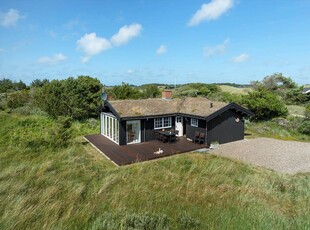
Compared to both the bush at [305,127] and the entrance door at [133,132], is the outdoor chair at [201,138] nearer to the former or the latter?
the entrance door at [133,132]

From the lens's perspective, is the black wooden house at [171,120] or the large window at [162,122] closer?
the black wooden house at [171,120]

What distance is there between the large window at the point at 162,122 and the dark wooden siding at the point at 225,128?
316 centimetres

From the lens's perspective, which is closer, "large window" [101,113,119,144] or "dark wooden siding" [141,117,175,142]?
"large window" [101,113,119,144]

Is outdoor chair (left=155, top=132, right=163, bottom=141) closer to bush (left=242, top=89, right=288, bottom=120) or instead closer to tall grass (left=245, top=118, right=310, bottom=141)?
tall grass (left=245, top=118, right=310, bottom=141)

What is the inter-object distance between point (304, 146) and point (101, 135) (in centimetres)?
1471

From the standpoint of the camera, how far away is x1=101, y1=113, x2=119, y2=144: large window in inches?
566

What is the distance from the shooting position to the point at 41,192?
193 inches

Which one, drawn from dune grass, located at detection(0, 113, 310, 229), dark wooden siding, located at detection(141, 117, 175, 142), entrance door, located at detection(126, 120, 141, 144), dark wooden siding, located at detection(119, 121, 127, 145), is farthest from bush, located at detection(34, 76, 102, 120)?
dune grass, located at detection(0, 113, 310, 229)

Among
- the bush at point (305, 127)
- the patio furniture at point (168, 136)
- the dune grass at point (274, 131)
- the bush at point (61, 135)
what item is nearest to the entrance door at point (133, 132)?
the patio furniture at point (168, 136)

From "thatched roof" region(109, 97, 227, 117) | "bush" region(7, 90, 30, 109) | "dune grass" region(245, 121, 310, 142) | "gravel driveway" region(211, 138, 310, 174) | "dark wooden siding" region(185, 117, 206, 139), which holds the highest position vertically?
"bush" region(7, 90, 30, 109)

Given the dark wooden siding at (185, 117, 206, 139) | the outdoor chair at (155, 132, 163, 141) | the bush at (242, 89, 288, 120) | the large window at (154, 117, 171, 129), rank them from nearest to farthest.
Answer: the dark wooden siding at (185, 117, 206, 139), the outdoor chair at (155, 132, 163, 141), the large window at (154, 117, 171, 129), the bush at (242, 89, 288, 120)

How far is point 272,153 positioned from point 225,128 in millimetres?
3337

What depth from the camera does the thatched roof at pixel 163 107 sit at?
1398 cm

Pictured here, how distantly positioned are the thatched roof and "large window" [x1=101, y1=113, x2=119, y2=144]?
1078 mm
